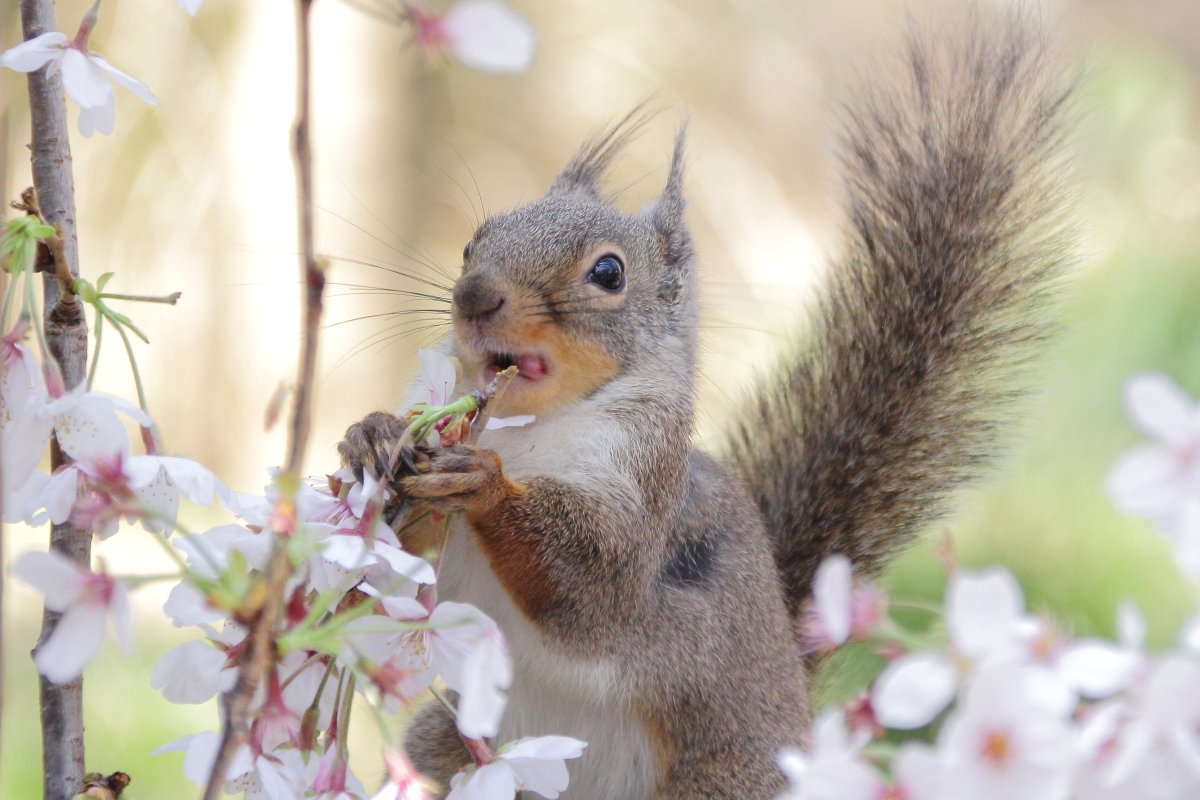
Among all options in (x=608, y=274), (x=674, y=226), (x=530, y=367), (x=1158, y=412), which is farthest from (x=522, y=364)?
(x=1158, y=412)

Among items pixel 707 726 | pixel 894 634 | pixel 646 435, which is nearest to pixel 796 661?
pixel 707 726

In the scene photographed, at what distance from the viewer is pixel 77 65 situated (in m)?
0.84

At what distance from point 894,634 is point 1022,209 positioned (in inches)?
48.1

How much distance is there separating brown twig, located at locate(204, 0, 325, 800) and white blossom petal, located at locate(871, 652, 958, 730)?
0.23 metres

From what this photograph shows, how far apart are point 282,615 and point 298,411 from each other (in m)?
0.26

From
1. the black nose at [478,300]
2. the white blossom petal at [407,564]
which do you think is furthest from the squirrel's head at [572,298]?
the white blossom petal at [407,564]

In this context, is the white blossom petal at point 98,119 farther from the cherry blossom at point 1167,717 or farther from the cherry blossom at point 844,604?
the cherry blossom at point 1167,717

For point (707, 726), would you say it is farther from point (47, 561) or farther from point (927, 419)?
point (47, 561)

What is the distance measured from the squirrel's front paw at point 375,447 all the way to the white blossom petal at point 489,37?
48 centimetres

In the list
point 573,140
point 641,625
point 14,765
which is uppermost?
point 573,140

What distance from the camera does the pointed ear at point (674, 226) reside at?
1.55 meters

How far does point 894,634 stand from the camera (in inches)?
20.9

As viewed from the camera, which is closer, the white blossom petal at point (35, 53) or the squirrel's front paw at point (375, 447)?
the white blossom petal at point (35, 53)

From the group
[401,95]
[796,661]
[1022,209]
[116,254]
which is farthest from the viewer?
[401,95]
